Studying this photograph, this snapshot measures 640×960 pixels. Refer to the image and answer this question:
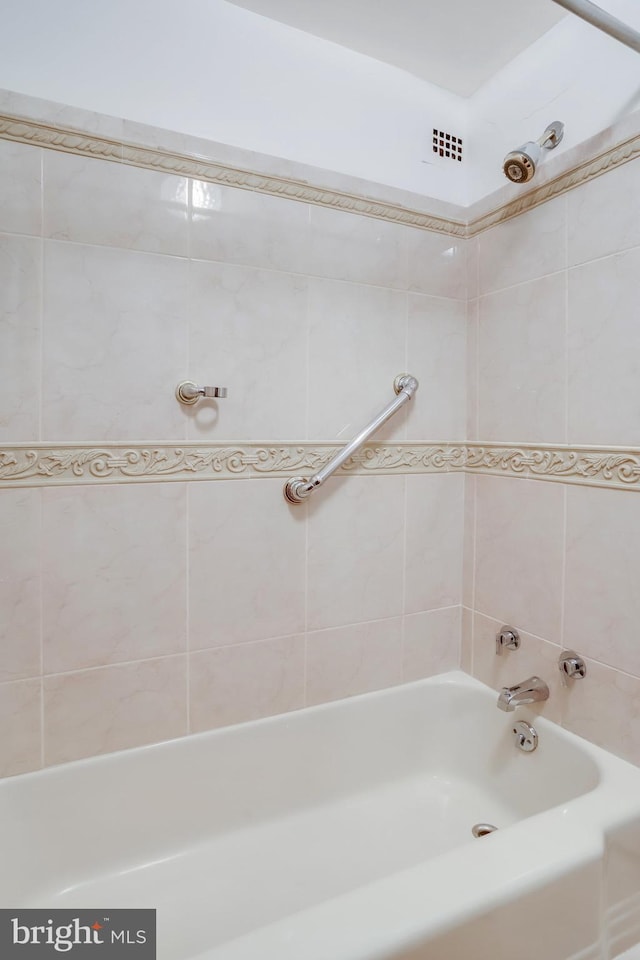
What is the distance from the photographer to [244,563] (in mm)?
1362

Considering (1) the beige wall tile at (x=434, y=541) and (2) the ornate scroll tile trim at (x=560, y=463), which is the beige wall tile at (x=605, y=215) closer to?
(2) the ornate scroll tile trim at (x=560, y=463)

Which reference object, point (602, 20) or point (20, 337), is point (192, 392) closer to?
point (20, 337)

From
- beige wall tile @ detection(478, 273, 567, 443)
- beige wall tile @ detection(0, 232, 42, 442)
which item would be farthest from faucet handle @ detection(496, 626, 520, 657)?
beige wall tile @ detection(0, 232, 42, 442)

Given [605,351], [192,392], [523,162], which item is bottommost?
[192,392]

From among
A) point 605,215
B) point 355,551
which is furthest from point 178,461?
point 605,215

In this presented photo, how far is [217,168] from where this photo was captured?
1276 millimetres

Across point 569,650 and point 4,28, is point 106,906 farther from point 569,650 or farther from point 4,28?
point 4,28

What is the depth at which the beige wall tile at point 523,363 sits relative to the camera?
135 cm

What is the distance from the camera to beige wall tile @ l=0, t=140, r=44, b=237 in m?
1.09

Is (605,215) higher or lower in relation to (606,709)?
higher

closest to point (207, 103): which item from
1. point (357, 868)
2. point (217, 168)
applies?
point (217, 168)

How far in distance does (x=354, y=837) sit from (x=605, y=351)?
1.36 meters

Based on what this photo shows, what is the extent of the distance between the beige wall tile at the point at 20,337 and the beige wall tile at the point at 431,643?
1153 mm

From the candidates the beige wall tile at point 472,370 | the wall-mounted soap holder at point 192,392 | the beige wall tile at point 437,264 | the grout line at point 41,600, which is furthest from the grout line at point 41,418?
the beige wall tile at point 472,370
